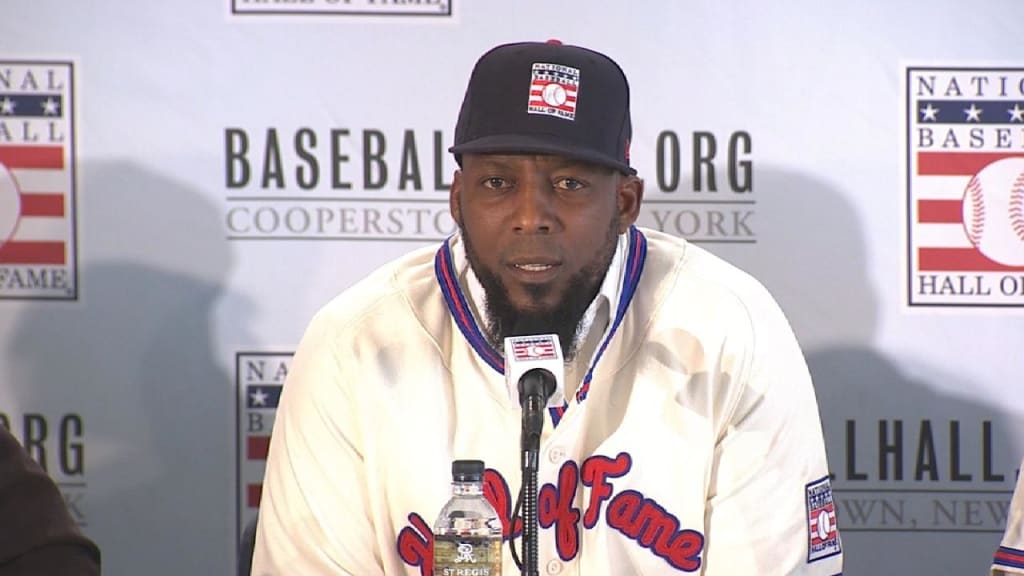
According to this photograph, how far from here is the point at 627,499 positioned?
202 cm

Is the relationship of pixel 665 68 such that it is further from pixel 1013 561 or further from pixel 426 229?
pixel 1013 561

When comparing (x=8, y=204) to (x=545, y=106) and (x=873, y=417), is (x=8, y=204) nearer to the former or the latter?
(x=545, y=106)

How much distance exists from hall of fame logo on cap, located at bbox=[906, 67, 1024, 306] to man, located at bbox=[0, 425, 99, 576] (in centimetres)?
188

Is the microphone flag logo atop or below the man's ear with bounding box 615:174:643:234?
below

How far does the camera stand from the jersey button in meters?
2.03

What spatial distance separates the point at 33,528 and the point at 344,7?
142 cm

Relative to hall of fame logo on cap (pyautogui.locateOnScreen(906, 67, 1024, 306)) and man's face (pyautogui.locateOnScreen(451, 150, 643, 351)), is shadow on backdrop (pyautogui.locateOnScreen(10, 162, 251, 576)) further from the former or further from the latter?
hall of fame logo on cap (pyautogui.locateOnScreen(906, 67, 1024, 306))

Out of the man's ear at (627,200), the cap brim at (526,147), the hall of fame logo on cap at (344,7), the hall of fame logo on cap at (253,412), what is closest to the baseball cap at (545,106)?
the cap brim at (526,147)

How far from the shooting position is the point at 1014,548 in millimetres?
2234

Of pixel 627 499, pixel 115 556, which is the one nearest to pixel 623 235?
pixel 627 499

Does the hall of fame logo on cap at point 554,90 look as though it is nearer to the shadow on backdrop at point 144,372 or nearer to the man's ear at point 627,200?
the man's ear at point 627,200

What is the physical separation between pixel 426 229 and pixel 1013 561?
1.42 meters

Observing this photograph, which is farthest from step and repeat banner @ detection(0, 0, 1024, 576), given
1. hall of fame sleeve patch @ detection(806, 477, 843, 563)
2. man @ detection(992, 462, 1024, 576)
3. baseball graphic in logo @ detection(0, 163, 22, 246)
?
hall of fame sleeve patch @ detection(806, 477, 843, 563)

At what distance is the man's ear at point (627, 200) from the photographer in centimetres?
211
